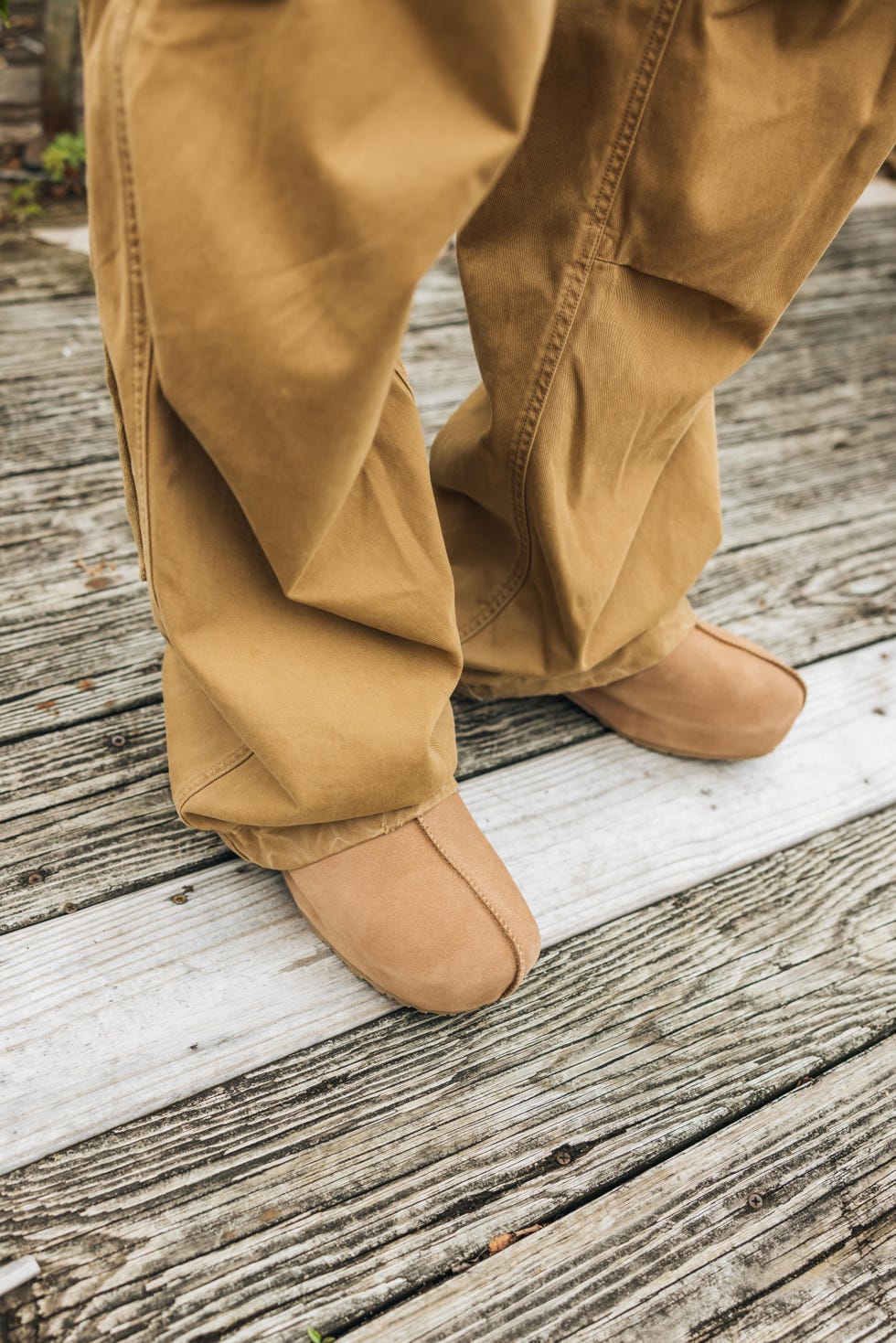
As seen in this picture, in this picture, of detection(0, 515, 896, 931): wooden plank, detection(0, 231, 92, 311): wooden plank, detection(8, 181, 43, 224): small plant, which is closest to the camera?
detection(0, 515, 896, 931): wooden plank

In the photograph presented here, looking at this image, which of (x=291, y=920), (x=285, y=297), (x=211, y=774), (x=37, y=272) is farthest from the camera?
(x=37, y=272)

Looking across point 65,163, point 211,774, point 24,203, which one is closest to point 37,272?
point 24,203

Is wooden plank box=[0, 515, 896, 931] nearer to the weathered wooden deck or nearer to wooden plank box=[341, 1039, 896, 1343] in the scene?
the weathered wooden deck

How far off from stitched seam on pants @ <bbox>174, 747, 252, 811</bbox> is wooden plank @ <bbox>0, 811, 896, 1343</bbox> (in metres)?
0.16

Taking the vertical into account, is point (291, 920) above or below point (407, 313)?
below

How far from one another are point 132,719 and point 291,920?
0.36m

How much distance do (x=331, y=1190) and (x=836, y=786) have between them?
2.58 ft

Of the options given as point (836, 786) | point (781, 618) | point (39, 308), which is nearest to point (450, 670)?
point (836, 786)

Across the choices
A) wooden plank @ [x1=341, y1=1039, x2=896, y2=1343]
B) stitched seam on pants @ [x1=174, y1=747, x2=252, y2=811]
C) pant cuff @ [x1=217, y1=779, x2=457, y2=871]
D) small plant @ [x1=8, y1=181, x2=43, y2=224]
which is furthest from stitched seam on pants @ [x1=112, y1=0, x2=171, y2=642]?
small plant @ [x1=8, y1=181, x2=43, y2=224]

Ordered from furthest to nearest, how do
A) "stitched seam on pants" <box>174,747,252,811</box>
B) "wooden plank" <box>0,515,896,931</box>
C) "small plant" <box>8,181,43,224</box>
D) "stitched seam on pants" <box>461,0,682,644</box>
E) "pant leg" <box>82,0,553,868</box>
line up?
"small plant" <box>8,181,43,224</box>, "wooden plank" <box>0,515,896,931</box>, "stitched seam on pants" <box>174,747,252,811</box>, "stitched seam on pants" <box>461,0,682,644</box>, "pant leg" <box>82,0,553,868</box>

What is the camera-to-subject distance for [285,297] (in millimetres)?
603

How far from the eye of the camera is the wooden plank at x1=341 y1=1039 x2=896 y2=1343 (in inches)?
31.1

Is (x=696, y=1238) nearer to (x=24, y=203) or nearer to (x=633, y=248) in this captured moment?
(x=633, y=248)

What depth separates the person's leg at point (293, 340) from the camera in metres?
0.55
